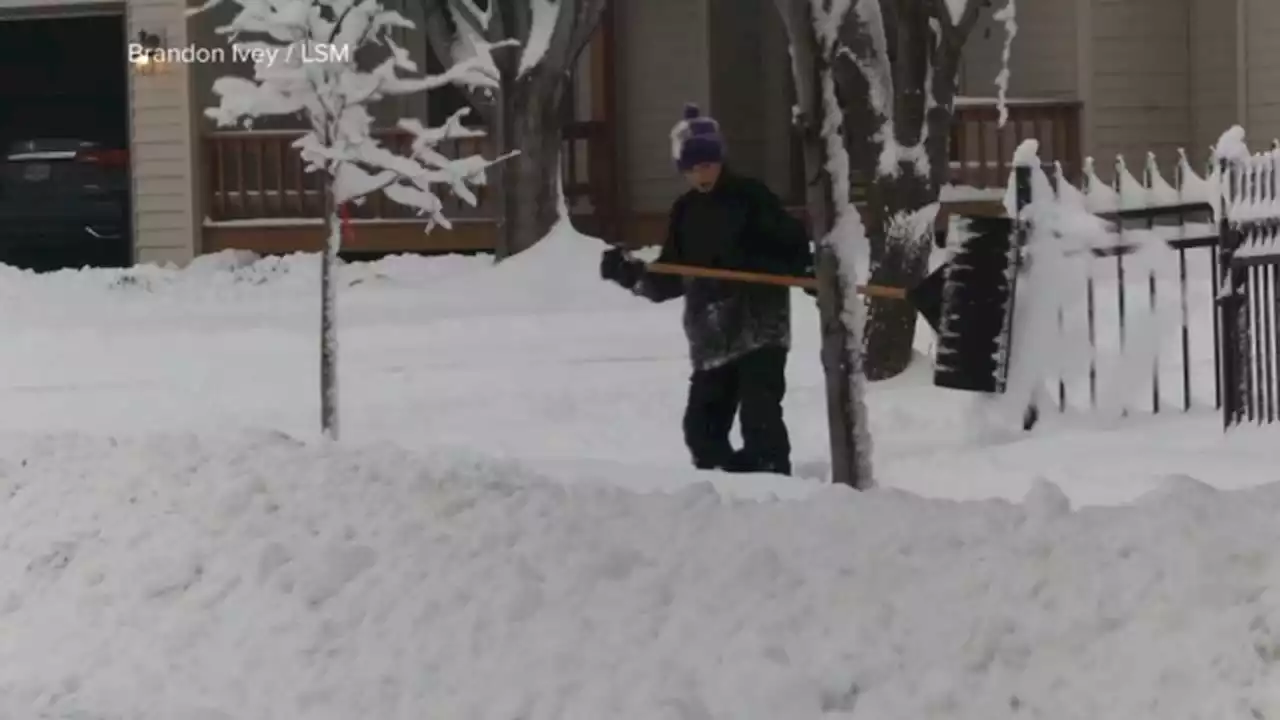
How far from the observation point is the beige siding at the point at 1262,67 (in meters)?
17.7

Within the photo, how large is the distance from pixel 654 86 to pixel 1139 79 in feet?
17.0

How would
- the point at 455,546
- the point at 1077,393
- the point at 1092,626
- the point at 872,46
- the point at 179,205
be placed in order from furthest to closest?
the point at 179,205 → the point at 872,46 → the point at 1077,393 → the point at 455,546 → the point at 1092,626

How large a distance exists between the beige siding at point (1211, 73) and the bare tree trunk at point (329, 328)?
12.2 metres

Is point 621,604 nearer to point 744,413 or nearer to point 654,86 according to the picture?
point 744,413

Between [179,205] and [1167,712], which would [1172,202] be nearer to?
[1167,712]

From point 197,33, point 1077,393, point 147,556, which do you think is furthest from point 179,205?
point 147,556

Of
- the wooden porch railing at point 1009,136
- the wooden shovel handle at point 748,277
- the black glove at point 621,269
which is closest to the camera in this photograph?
the wooden shovel handle at point 748,277

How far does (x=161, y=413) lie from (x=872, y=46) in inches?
187

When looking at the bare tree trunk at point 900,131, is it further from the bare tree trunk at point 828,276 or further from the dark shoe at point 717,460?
the bare tree trunk at point 828,276

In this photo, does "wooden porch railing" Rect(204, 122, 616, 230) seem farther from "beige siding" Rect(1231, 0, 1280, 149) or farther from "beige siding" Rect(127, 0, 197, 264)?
"beige siding" Rect(1231, 0, 1280, 149)

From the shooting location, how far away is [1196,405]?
9266mm

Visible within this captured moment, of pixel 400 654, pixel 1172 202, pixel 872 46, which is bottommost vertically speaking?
pixel 400 654

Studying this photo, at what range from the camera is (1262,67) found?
17.8m

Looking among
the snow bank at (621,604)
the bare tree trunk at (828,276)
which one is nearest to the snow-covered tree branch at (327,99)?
the snow bank at (621,604)
